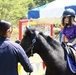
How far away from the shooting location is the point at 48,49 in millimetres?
5418

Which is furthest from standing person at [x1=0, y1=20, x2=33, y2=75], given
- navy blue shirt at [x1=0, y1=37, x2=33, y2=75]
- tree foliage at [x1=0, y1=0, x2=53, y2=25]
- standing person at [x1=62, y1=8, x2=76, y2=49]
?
tree foliage at [x1=0, y1=0, x2=53, y2=25]

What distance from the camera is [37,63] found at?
9.77m

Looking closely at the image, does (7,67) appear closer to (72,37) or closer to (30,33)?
(30,33)

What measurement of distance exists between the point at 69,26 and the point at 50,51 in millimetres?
883

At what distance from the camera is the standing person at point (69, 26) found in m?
5.83

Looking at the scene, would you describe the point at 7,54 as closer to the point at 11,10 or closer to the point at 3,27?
the point at 3,27

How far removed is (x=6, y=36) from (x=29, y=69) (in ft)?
1.84

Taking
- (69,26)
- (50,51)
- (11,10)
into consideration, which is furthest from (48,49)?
(11,10)

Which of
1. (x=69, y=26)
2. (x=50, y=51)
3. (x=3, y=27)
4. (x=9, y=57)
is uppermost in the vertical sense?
(x=3, y=27)

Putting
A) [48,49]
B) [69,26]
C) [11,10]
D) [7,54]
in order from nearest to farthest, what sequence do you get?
1. [7,54]
2. [48,49]
3. [69,26]
4. [11,10]

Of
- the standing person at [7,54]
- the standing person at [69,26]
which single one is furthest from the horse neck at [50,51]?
the standing person at [7,54]

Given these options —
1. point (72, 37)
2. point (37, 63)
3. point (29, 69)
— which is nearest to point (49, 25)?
point (37, 63)

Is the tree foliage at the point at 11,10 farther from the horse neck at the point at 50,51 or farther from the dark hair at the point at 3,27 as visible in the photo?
the dark hair at the point at 3,27

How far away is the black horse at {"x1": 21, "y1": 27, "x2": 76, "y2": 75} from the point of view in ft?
17.6
